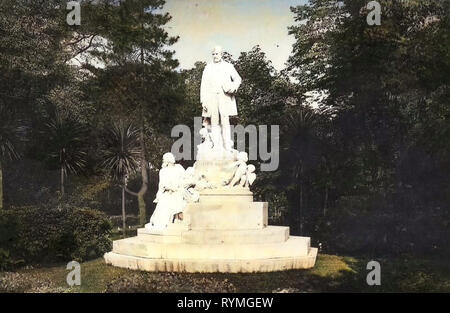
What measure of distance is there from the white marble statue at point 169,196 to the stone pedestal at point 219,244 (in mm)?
260

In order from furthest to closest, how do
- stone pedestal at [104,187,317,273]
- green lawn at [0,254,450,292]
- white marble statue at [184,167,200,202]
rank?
white marble statue at [184,167,200,202] < stone pedestal at [104,187,317,273] < green lawn at [0,254,450,292]

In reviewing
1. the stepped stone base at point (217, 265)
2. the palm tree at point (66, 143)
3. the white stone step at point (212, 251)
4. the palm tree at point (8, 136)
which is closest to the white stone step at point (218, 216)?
the white stone step at point (212, 251)

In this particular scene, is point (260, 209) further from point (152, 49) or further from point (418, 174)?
point (152, 49)

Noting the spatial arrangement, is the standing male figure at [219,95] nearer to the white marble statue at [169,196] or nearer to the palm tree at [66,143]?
the white marble statue at [169,196]

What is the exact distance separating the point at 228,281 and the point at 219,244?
1457 millimetres

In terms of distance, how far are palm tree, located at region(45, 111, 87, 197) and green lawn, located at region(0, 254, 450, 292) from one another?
1086 centimetres

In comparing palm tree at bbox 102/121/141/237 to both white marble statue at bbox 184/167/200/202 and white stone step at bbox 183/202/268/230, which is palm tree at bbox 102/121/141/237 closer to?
white marble statue at bbox 184/167/200/202

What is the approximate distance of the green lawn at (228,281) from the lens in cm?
1031

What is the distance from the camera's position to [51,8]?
26594mm

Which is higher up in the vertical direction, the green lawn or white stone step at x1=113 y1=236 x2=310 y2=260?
white stone step at x1=113 y1=236 x2=310 y2=260

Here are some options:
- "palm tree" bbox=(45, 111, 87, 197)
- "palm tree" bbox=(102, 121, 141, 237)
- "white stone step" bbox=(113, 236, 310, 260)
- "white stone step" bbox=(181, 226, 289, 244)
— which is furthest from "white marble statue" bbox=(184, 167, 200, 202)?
"palm tree" bbox=(45, 111, 87, 197)

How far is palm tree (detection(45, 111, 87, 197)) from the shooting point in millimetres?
23406
